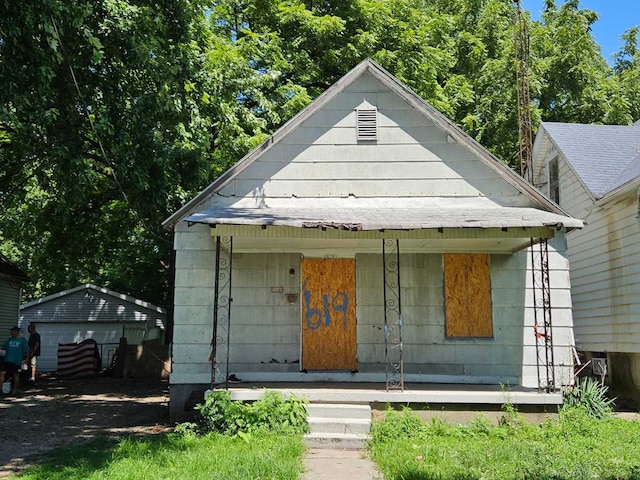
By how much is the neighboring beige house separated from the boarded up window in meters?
3.27

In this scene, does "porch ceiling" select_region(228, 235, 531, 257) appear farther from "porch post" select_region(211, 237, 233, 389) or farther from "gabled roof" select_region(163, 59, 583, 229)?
"gabled roof" select_region(163, 59, 583, 229)

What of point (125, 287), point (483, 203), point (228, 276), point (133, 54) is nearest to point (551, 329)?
point (483, 203)

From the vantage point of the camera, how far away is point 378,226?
335 inches

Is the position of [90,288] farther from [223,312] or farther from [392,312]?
[392,312]

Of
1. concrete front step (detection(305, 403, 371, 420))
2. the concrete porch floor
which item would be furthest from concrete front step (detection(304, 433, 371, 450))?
the concrete porch floor

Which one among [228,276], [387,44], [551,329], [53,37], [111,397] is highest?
[387,44]

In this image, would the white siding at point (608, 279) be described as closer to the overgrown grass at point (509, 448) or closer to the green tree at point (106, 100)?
the overgrown grass at point (509, 448)

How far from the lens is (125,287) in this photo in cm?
3078

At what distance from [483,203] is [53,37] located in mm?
7582

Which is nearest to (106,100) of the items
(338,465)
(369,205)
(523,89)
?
(369,205)

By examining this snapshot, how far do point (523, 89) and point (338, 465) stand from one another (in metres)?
15.4

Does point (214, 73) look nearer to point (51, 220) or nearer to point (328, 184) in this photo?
point (328, 184)

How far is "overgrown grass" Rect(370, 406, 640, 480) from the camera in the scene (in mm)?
5984

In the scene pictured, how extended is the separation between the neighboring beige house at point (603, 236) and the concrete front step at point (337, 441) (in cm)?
664
